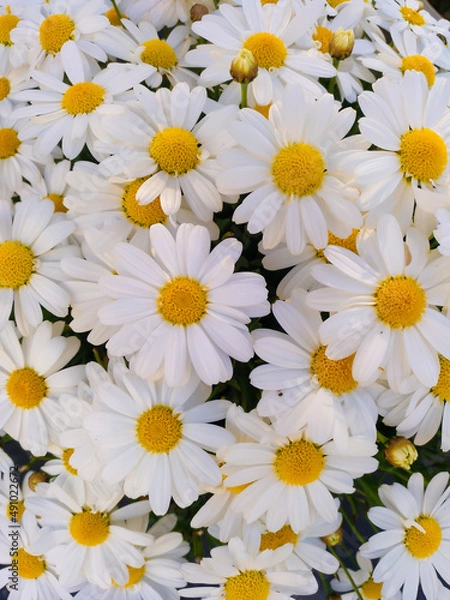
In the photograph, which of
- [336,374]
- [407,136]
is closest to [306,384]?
[336,374]

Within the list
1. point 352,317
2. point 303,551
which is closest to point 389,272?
point 352,317

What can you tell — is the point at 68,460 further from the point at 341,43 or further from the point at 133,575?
the point at 341,43

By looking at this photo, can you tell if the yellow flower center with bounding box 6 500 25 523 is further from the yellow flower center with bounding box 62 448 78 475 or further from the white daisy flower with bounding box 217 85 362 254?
the white daisy flower with bounding box 217 85 362 254

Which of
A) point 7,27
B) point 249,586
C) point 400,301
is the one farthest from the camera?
point 7,27

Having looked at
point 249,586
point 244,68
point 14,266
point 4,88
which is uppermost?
Answer: point 4,88

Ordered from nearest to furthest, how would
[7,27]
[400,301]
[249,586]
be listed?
[400,301] < [249,586] < [7,27]

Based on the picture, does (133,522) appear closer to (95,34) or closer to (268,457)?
(268,457)

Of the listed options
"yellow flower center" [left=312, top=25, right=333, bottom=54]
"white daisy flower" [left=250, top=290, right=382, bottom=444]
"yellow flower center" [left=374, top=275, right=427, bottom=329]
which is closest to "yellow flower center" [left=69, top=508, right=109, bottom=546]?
"white daisy flower" [left=250, top=290, right=382, bottom=444]
